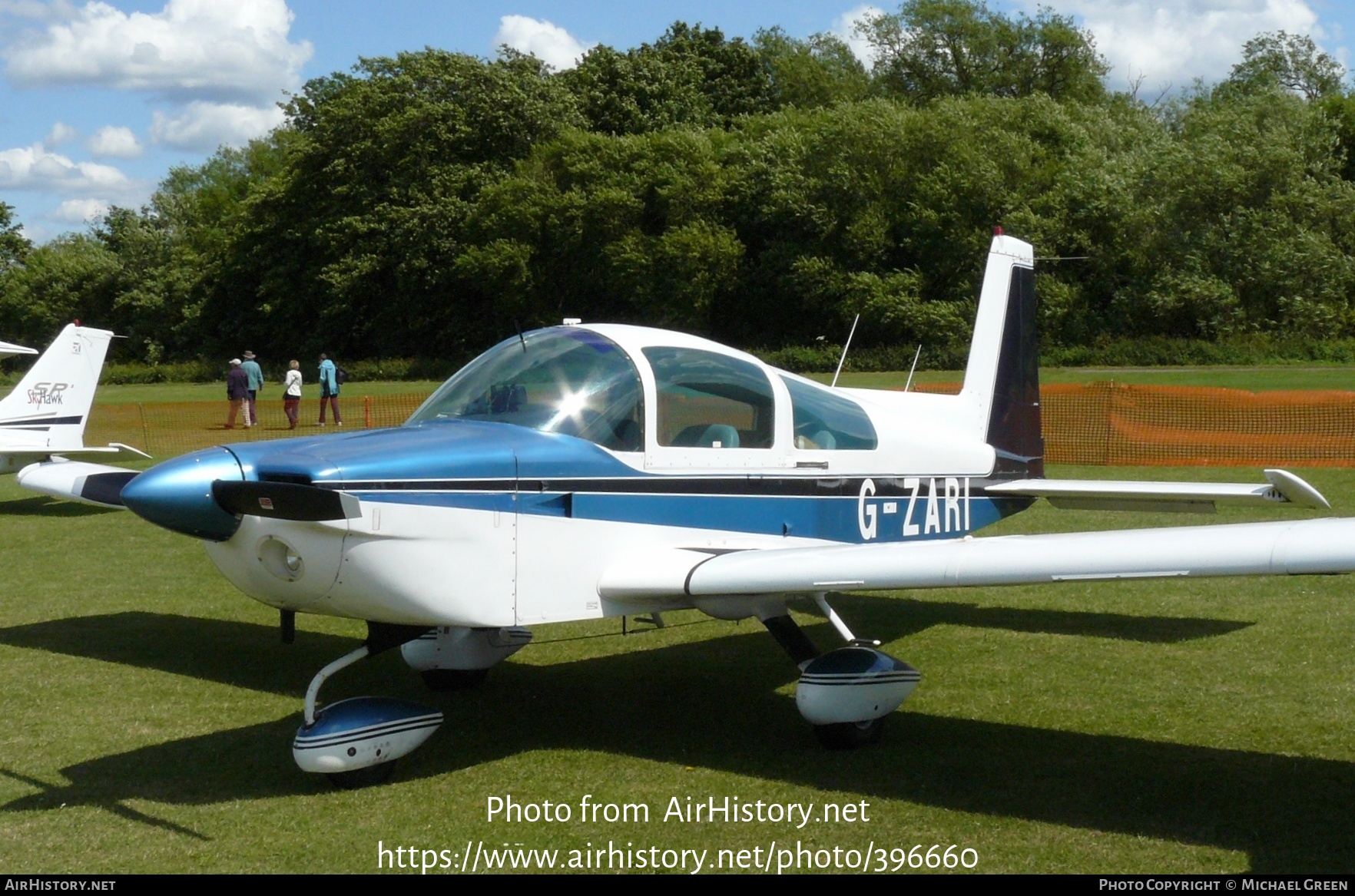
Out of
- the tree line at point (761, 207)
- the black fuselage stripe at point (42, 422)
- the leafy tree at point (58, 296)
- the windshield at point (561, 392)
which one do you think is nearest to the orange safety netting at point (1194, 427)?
the windshield at point (561, 392)

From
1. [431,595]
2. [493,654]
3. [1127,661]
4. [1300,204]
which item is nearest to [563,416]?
[431,595]

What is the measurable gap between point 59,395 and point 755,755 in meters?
A: 12.5

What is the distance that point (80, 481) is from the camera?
7051 mm

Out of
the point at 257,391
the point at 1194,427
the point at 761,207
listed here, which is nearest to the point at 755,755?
the point at 1194,427

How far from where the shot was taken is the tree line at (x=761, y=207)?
3809 cm

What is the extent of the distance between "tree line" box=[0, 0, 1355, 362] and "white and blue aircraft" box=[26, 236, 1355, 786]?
33443mm

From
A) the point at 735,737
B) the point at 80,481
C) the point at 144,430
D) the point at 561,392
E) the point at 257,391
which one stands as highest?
the point at 561,392

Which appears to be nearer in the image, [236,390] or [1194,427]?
[1194,427]

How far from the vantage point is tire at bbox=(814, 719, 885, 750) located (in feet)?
18.4

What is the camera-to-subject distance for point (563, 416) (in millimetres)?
5617

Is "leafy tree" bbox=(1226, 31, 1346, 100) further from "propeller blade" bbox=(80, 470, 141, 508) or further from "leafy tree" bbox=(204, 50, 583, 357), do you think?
"propeller blade" bbox=(80, 470, 141, 508)

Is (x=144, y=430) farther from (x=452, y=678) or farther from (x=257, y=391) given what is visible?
(x=452, y=678)

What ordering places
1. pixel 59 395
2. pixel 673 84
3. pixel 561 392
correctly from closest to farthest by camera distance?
pixel 561 392 → pixel 59 395 → pixel 673 84

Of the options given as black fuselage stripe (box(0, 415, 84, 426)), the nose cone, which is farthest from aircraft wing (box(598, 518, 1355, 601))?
black fuselage stripe (box(0, 415, 84, 426))
